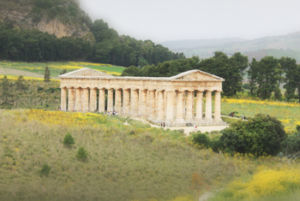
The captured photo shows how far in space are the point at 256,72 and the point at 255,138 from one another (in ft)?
189

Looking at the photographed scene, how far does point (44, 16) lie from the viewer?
568ft

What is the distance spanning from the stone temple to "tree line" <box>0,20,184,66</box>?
51.3 meters

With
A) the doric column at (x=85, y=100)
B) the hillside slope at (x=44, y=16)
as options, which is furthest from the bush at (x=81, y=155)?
the hillside slope at (x=44, y=16)

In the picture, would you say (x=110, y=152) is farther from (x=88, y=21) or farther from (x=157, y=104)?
(x=88, y=21)

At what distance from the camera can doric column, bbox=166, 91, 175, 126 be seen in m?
Answer: 67.2

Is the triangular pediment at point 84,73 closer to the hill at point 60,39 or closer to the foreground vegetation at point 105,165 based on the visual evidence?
the foreground vegetation at point 105,165

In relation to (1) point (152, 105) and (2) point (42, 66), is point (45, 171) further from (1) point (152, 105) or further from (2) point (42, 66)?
(2) point (42, 66)

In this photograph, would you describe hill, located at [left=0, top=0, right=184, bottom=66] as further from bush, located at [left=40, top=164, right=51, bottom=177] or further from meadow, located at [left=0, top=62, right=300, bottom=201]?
bush, located at [left=40, top=164, right=51, bottom=177]

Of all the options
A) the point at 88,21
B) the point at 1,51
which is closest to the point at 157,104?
the point at 1,51

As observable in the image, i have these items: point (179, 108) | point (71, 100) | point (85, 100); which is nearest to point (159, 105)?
point (179, 108)

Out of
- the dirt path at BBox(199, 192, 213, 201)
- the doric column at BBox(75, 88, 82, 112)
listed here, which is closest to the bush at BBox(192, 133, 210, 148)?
the dirt path at BBox(199, 192, 213, 201)

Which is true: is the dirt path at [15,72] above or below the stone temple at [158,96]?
above

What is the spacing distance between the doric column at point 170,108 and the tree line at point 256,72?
3527 cm

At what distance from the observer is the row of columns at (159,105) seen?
223 feet
